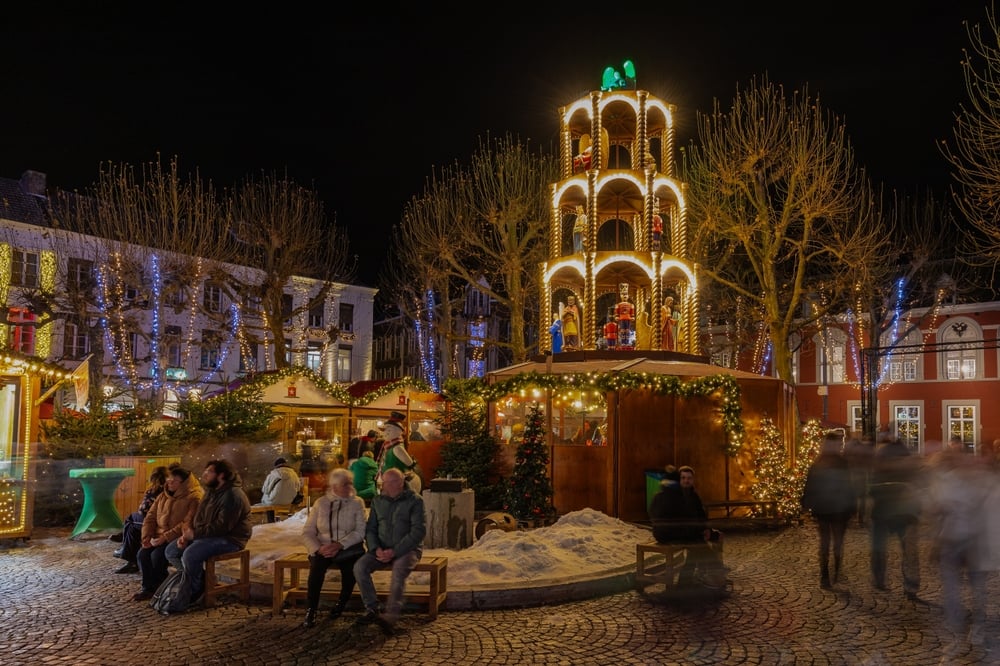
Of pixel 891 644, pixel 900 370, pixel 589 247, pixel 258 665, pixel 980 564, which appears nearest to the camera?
pixel 258 665

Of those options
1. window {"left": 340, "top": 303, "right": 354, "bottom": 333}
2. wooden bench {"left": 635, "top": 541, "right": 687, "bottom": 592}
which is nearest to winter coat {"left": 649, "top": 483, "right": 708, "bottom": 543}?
wooden bench {"left": 635, "top": 541, "right": 687, "bottom": 592}

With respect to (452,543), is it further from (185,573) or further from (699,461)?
(699,461)

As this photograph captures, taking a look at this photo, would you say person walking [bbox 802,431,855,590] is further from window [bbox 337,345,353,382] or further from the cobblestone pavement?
window [bbox 337,345,353,382]

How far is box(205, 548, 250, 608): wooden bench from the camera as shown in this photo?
29.6 feet

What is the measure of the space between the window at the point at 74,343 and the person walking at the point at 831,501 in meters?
35.1

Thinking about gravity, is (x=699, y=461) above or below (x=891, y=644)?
above

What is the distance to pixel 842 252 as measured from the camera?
908 inches

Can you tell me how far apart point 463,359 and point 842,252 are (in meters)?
37.3

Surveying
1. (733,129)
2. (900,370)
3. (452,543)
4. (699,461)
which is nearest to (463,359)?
(900,370)

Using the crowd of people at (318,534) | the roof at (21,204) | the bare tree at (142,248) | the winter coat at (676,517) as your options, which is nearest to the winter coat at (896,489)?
the winter coat at (676,517)

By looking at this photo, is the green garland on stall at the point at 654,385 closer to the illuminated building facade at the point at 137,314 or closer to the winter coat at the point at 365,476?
the winter coat at the point at 365,476

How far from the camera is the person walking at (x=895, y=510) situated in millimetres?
10031

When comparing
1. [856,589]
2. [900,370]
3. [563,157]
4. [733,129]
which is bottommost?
[856,589]

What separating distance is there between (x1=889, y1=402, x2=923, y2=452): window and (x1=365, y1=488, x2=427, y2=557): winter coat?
127 feet
